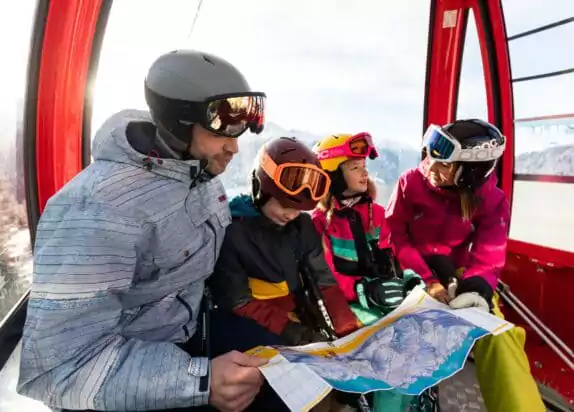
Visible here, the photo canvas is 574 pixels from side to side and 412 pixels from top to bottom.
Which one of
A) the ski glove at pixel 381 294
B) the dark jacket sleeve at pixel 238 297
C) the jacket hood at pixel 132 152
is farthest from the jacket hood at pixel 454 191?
the jacket hood at pixel 132 152

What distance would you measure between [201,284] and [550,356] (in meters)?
2.07

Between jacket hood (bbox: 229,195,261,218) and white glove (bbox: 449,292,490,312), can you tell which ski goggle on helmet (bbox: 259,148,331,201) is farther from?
white glove (bbox: 449,292,490,312)

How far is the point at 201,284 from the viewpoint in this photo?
1.38m

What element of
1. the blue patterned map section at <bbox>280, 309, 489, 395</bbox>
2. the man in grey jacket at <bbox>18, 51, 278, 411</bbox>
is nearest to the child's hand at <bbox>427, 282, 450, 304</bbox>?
the blue patterned map section at <bbox>280, 309, 489, 395</bbox>

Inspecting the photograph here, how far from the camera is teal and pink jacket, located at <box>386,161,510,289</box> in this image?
226 cm

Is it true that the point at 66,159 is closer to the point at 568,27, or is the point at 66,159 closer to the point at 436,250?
the point at 436,250

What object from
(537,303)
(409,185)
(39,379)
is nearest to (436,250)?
(409,185)

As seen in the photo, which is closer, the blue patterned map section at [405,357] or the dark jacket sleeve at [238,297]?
the blue patterned map section at [405,357]

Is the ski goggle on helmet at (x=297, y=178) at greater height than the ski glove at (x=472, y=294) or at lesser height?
greater

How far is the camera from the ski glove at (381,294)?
74.2 inches

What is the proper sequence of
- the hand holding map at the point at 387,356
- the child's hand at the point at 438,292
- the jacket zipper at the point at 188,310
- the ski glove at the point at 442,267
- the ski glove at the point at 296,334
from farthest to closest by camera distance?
the ski glove at the point at 442,267 < the child's hand at the point at 438,292 < the ski glove at the point at 296,334 < the jacket zipper at the point at 188,310 < the hand holding map at the point at 387,356

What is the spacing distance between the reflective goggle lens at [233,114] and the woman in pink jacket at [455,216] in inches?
44.7

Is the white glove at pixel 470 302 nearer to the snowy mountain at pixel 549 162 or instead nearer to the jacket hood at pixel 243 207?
the jacket hood at pixel 243 207

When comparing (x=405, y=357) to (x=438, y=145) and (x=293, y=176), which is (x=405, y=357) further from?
(x=438, y=145)
